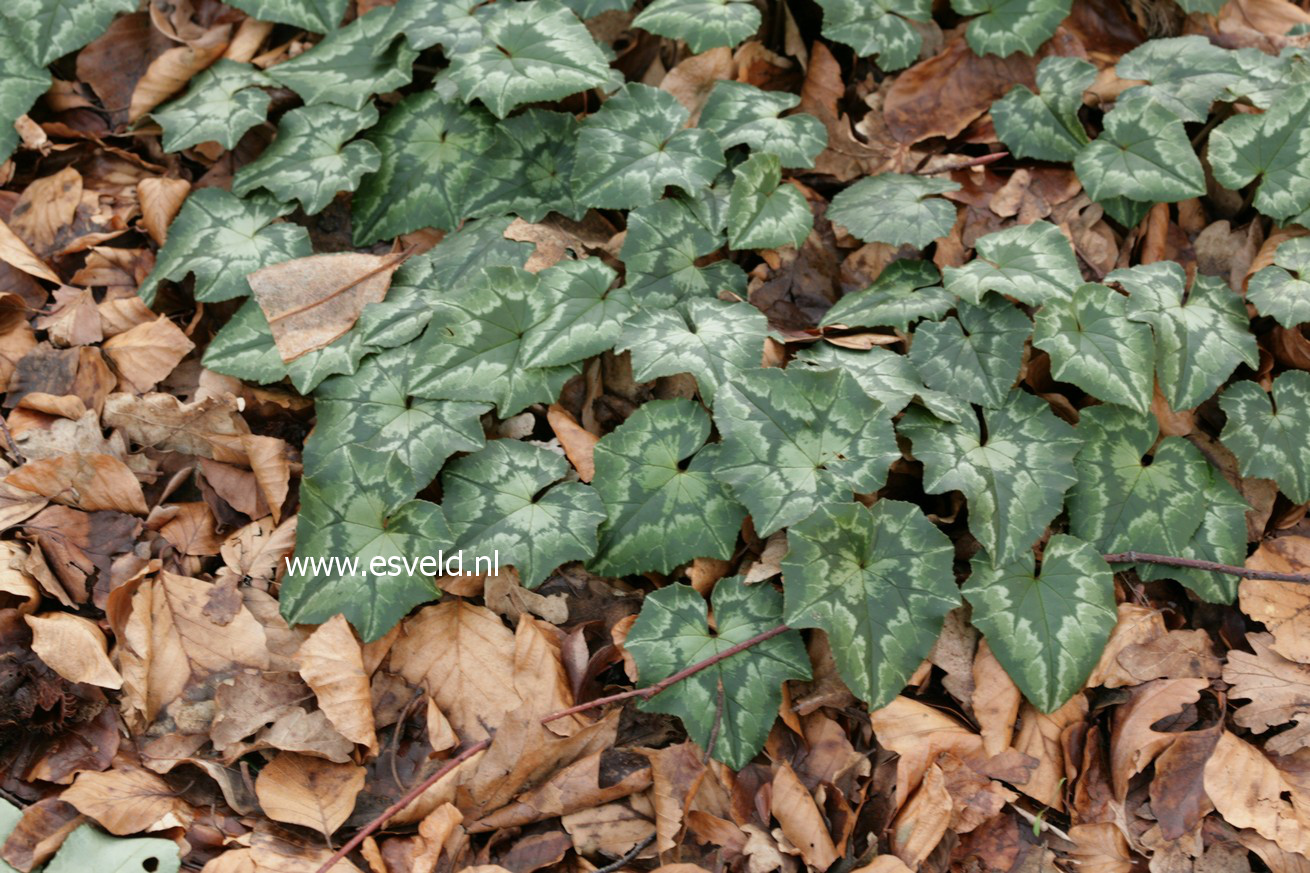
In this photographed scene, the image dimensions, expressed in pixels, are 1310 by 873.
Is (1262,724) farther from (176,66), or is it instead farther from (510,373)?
(176,66)

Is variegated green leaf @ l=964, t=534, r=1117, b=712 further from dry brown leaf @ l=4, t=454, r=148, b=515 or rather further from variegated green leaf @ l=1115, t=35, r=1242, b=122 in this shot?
dry brown leaf @ l=4, t=454, r=148, b=515

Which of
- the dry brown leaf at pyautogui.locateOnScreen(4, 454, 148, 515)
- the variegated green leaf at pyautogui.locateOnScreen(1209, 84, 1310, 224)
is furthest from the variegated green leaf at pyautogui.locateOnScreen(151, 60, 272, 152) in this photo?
the variegated green leaf at pyautogui.locateOnScreen(1209, 84, 1310, 224)

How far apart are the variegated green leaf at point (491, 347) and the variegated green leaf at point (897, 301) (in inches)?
30.4

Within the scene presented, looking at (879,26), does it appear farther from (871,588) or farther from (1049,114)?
(871,588)

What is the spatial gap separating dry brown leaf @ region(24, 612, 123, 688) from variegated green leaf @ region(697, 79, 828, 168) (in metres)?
2.14

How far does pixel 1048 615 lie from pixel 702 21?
195 centimetres

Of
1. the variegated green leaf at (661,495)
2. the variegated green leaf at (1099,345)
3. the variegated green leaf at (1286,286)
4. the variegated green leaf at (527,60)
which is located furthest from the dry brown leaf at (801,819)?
the variegated green leaf at (527,60)

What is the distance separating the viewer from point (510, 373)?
2.64 meters

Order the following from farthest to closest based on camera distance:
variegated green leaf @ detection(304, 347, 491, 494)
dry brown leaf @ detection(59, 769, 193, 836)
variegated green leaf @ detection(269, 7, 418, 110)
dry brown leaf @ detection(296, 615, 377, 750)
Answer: variegated green leaf @ detection(269, 7, 418, 110) → variegated green leaf @ detection(304, 347, 491, 494) → dry brown leaf @ detection(296, 615, 377, 750) → dry brown leaf @ detection(59, 769, 193, 836)

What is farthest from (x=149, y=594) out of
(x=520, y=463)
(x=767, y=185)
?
(x=767, y=185)

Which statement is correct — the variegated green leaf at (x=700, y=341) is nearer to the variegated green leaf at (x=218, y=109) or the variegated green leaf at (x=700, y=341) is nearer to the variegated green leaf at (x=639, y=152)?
the variegated green leaf at (x=639, y=152)

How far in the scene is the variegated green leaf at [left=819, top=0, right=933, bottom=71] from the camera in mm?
3057

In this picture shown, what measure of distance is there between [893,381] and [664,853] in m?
1.30

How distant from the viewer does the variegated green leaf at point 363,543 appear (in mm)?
2459
